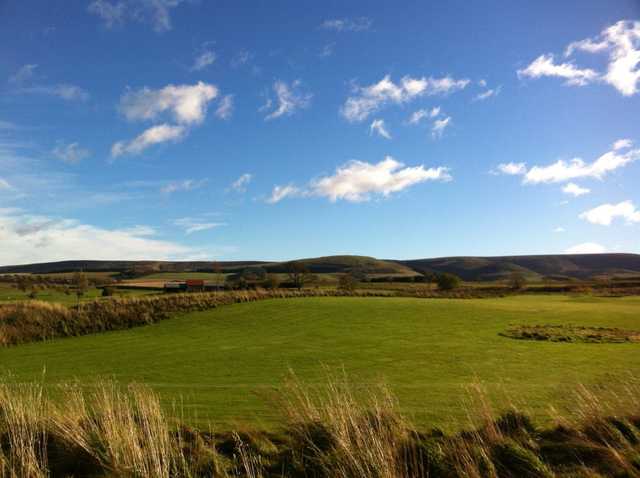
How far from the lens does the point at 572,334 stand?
2138 cm

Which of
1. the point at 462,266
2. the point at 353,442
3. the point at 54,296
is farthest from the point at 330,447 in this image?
the point at 462,266

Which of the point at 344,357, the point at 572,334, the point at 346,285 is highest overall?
the point at 346,285

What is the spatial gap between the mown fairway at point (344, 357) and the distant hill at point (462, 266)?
A: 11069 cm

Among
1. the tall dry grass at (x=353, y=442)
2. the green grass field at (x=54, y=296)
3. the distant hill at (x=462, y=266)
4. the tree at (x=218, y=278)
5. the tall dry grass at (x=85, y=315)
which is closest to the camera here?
the tall dry grass at (x=353, y=442)

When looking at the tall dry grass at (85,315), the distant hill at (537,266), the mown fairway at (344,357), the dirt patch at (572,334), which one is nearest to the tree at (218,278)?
the tall dry grass at (85,315)

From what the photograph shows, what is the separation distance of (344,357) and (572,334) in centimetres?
1185

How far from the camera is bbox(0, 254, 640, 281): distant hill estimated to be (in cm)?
14738

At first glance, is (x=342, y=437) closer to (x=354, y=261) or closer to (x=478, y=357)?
(x=478, y=357)

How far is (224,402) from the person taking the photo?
10.5 metres

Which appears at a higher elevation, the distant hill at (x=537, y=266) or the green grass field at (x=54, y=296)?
the distant hill at (x=537, y=266)

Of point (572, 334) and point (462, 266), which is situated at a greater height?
point (462, 266)

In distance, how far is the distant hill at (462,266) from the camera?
14738 centimetres

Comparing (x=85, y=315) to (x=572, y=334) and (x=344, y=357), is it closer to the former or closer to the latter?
(x=344, y=357)

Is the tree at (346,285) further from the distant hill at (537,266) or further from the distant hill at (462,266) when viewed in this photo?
the distant hill at (537,266)
